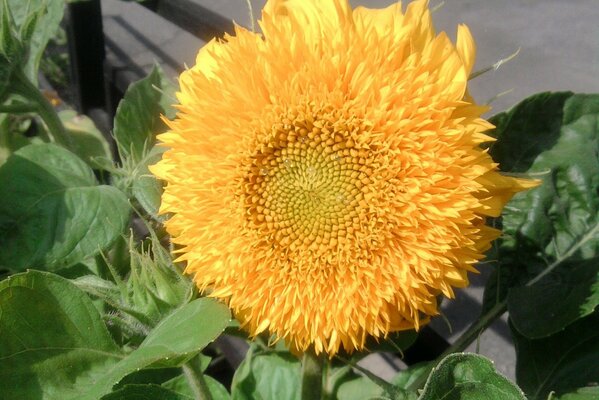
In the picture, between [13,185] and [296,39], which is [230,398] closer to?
[13,185]

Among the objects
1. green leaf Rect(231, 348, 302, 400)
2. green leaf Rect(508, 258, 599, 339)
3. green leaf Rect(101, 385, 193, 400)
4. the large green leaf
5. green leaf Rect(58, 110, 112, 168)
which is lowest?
green leaf Rect(231, 348, 302, 400)

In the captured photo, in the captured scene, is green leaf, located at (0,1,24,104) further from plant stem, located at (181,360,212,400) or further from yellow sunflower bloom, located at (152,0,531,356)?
plant stem, located at (181,360,212,400)

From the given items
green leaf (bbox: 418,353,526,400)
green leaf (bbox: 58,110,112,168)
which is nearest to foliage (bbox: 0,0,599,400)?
green leaf (bbox: 418,353,526,400)

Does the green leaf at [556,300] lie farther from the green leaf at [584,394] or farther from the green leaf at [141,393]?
the green leaf at [141,393]

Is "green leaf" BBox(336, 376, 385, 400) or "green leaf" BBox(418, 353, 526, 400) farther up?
"green leaf" BBox(418, 353, 526, 400)

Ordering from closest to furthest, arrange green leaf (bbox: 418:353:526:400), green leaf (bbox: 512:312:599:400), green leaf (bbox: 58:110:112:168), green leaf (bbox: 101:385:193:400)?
green leaf (bbox: 418:353:526:400), green leaf (bbox: 101:385:193:400), green leaf (bbox: 512:312:599:400), green leaf (bbox: 58:110:112:168)

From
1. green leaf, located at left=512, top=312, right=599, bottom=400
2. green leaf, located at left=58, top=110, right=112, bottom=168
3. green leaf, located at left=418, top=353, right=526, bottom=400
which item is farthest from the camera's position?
green leaf, located at left=58, top=110, right=112, bottom=168

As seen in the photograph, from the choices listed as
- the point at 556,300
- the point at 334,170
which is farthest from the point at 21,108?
the point at 556,300

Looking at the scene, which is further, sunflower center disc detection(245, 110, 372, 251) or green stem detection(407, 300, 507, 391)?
green stem detection(407, 300, 507, 391)
